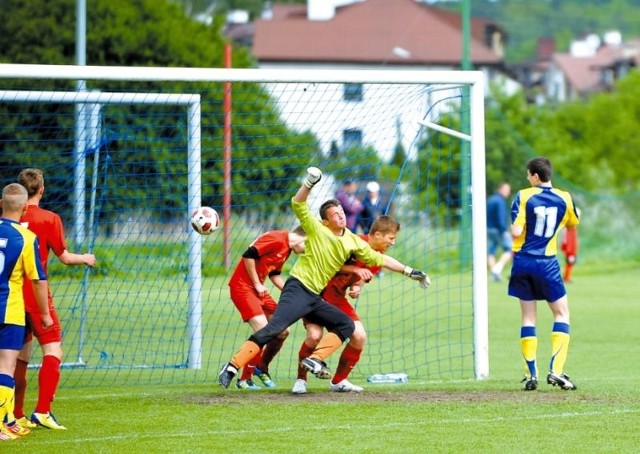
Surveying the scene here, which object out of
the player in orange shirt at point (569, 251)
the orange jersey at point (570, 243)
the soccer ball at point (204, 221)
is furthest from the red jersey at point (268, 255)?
the orange jersey at point (570, 243)

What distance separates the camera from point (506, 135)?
3066 cm

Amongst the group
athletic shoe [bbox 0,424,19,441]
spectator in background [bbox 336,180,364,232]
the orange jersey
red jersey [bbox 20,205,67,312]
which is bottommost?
athletic shoe [bbox 0,424,19,441]

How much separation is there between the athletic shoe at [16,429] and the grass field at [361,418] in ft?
0.25

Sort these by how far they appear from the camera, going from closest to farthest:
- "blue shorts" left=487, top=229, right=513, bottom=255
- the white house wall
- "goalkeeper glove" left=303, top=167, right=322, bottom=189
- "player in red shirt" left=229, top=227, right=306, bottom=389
→ "goalkeeper glove" left=303, top=167, right=322, bottom=189, "player in red shirt" left=229, top=227, right=306, bottom=389, the white house wall, "blue shorts" left=487, top=229, right=513, bottom=255

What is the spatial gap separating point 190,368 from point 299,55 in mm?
60977

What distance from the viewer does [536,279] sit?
33.3ft

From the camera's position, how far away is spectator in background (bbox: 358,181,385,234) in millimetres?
16723


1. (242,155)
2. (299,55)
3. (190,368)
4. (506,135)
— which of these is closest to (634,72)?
Answer: (299,55)

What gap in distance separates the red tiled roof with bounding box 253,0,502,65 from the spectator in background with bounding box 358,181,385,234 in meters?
49.6

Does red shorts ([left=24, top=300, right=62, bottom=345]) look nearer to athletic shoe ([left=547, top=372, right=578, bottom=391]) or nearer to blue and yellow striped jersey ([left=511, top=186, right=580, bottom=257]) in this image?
blue and yellow striped jersey ([left=511, top=186, right=580, bottom=257])

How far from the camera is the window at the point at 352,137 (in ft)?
43.2

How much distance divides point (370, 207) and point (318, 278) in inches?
354

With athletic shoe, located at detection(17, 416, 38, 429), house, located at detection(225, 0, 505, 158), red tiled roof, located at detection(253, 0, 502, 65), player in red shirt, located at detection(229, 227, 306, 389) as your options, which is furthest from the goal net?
red tiled roof, located at detection(253, 0, 502, 65)

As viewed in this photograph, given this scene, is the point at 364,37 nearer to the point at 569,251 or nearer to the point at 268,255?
the point at 569,251
